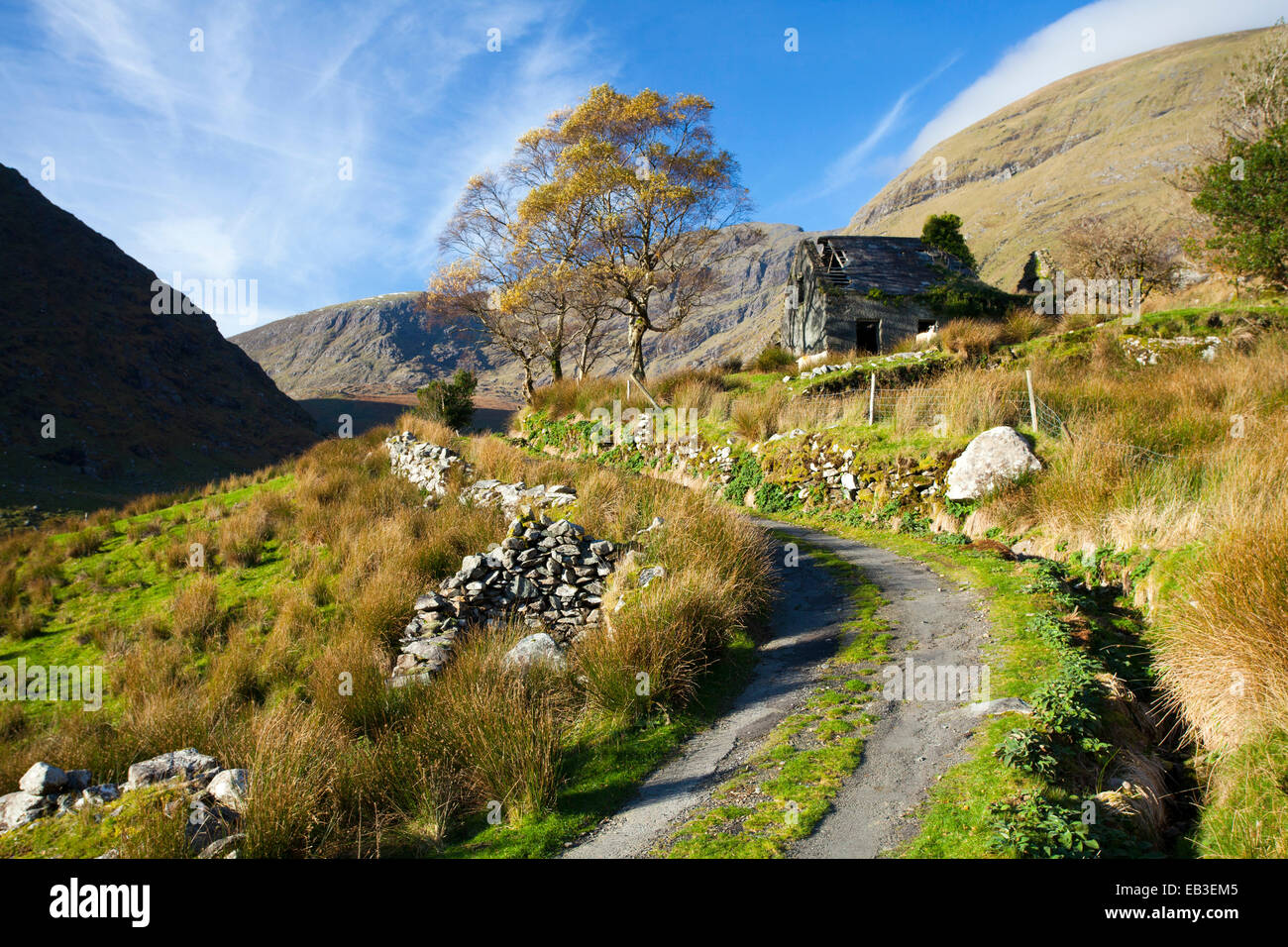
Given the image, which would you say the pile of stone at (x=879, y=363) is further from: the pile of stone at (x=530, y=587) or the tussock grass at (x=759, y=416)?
the pile of stone at (x=530, y=587)

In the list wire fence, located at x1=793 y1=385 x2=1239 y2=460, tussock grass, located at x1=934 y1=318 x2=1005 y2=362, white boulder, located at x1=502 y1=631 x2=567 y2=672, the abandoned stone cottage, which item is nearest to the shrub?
the abandoned stone cottage

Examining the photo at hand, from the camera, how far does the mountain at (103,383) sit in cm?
4328

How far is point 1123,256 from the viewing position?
28.1 meters

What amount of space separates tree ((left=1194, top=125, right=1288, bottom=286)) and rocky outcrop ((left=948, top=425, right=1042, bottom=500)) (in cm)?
1618

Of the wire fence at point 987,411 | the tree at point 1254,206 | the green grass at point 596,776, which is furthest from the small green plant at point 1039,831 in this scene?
the tree at point 1254,206

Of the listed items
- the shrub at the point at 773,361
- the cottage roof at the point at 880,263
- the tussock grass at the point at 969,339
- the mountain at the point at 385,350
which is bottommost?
the tussock grass at the point at 969,339

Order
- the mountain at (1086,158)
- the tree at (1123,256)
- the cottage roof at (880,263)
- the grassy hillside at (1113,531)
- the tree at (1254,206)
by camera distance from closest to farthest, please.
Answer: the grassy hillside at (1113,531)
the tree at (1254,206)
the tree at (1123,256)
the cottage roof at (880,263)
the mountain at (1086,158)

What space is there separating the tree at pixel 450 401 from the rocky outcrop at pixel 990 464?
2000cm

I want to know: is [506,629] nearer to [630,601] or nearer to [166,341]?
[630,601]

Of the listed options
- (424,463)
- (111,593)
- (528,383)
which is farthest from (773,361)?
(111,593)

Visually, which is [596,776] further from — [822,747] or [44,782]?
[44,782]

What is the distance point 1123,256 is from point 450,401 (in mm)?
31944
